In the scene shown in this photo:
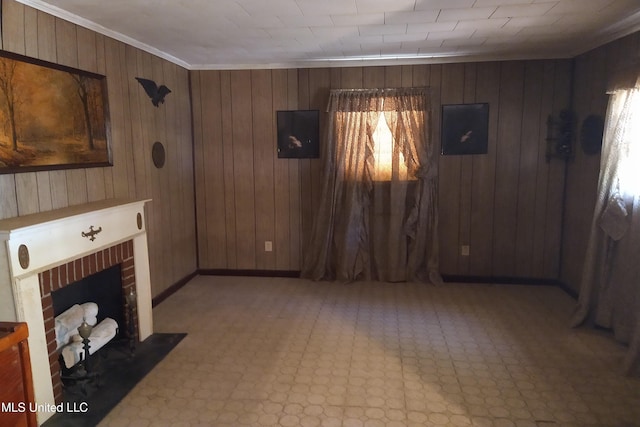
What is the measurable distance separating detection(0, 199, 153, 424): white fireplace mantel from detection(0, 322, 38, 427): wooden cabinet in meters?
0.19

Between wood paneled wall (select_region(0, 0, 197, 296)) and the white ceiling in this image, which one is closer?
wood paneled wall (select_region(0, 0, 197, 296))

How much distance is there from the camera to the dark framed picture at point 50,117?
7.66 feet

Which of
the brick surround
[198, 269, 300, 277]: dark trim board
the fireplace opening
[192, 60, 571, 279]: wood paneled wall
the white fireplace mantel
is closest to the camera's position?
the white fireplace mantel

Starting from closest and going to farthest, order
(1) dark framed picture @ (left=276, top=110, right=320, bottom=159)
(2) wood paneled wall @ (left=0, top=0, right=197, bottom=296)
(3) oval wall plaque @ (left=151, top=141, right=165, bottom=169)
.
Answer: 1. (2) wood paneled wall @ (left=0, top=0, right=197, bottom=296)
2. (3) oval wall plaque @ (left=151, top=141, right=165, bottom=169)
3. (1) dark framed picture @ (left=276, top=110, right=320, bottom=159)

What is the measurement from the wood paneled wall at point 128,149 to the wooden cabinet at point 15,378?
2.59 feet

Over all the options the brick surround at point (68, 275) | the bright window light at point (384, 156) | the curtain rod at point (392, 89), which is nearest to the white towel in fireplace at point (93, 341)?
the brick surround at point (68, 275)

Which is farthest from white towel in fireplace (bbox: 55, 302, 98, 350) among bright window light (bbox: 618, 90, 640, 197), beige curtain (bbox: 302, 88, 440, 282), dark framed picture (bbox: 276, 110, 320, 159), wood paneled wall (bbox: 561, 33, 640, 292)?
wood paneled wall (bbox: 561, 33, 640, 292)

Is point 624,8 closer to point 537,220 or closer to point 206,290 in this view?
point 537,220

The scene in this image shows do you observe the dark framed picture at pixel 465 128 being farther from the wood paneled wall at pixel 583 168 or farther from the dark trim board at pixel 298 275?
the dark trim board at pixel 298 275

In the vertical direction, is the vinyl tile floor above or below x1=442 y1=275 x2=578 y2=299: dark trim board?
below

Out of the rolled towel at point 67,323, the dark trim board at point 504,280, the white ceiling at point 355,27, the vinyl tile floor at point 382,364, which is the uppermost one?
the white ceiling at point 355,27

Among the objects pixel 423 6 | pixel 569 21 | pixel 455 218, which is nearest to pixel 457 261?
pixel 455 218

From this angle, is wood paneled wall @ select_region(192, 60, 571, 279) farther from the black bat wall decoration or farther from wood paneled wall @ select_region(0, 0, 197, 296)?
the black bat wall decoration

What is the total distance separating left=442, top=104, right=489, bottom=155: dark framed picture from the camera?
14.3 ft
